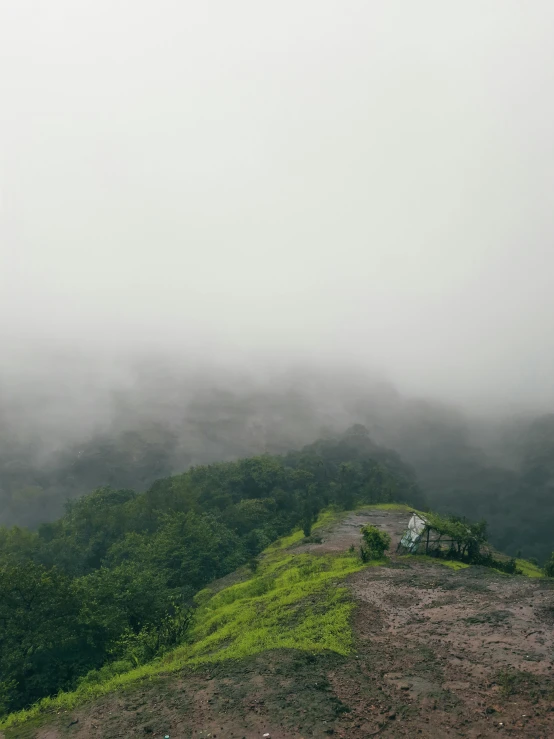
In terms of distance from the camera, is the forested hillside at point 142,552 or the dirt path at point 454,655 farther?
the forested hillside at point 142,552

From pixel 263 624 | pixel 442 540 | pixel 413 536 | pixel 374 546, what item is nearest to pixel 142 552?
pixel 374 546

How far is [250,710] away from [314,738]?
3.56 meters

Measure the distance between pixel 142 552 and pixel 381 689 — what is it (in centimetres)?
5260

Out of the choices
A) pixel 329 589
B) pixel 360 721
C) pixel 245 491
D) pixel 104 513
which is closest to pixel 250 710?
pixel 360 721

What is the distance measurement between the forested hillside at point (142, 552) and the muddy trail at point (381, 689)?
985 centimetres

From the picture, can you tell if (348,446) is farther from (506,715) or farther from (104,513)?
(506,715)

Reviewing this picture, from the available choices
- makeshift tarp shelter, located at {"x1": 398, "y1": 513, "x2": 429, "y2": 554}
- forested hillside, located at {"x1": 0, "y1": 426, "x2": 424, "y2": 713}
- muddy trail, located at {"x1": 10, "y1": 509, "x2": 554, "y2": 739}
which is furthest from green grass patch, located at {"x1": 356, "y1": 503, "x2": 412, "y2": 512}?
muddy trail, located at {"x1": 10, "y1": 509, "x2": 554, "y2": 739}

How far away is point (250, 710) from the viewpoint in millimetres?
19453

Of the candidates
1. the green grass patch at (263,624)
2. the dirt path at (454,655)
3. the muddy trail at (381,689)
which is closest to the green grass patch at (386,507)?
the green grass patch at (263,624)

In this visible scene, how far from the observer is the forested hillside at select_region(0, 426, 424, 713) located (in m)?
31.6

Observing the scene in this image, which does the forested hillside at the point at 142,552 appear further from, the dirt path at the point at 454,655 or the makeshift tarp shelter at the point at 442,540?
the makeshift tarp shelter at the point at 442,540

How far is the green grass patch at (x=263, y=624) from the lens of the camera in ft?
83.2

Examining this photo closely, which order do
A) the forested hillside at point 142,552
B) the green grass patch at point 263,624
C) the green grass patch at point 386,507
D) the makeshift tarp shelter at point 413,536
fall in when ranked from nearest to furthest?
the green grass patch at point 263,624 → the forested hillside at point 142,552 → the makeshift tarp shelter at point 413,536 → the green grass patch at point 386,507

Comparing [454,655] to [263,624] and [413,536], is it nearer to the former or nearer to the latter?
[263,624]
